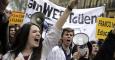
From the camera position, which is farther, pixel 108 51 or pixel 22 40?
pixel 22 40

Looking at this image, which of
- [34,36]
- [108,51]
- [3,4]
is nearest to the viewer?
[108,51]

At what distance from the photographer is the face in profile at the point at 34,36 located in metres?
4.94

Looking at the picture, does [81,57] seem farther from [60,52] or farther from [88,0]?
[88,0]

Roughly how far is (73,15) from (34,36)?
7.24 m

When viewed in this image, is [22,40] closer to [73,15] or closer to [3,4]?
[3,4]

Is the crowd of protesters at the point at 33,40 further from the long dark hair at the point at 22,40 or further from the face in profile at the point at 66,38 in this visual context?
the face in profile at the point at 66,38

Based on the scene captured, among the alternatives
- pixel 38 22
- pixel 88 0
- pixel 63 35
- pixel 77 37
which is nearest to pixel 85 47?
pixel 77 37

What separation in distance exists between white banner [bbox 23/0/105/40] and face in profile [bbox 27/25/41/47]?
610 centimetres

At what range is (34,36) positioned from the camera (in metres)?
4.98

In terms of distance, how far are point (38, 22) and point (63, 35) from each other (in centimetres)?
143

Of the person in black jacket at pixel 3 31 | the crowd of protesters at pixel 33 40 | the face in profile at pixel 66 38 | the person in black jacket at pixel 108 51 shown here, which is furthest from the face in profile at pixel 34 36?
the face in profile at pixel 66 38

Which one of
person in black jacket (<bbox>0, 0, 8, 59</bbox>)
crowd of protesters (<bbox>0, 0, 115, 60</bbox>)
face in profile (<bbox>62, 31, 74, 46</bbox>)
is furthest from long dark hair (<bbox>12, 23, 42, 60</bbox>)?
face in profile (<bbox>62, 31, 74, 46</bbox>)

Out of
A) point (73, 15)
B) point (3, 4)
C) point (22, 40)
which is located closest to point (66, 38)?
point (22, 40)

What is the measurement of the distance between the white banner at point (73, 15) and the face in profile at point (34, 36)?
240 inches
